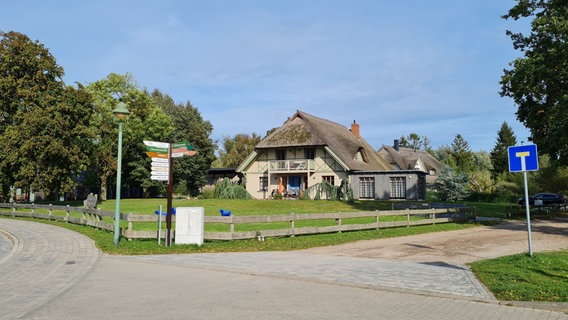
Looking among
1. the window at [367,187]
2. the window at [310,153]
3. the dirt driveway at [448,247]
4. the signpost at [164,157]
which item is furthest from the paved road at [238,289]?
the window at [367,187]

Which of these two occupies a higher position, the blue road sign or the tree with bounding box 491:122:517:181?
the tree with bounding box 491:122:517:181

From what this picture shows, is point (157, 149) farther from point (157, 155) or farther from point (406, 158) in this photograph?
point (406, 158)

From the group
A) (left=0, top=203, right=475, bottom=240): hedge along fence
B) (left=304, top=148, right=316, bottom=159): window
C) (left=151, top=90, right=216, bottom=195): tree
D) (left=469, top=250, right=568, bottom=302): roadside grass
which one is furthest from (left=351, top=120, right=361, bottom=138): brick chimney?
(left=469, top=250, right=568, bottom=302): roadside grass

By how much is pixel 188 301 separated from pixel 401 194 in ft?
122

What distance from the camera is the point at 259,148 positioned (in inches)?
1753

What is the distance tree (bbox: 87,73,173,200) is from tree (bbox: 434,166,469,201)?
1216 inches

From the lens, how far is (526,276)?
27.7 feet

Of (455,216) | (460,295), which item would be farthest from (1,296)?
(455,216)

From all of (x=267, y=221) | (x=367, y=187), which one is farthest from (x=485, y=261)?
(x=367, y=187)

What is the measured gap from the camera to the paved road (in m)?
6.15

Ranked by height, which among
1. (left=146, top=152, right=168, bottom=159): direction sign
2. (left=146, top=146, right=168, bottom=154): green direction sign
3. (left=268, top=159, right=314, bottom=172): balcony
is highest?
(left=268, top=159, right=314, bottom=172): balcony

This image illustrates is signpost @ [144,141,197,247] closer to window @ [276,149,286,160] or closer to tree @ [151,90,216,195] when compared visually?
window @ [276,149,286,160]

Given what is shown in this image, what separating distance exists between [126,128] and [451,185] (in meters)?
34.7

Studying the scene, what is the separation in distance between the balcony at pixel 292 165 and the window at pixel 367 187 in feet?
17.1
